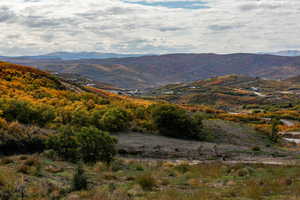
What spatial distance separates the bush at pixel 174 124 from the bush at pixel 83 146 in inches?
563

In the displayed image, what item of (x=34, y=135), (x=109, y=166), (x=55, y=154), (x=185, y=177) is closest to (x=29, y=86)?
(x=34, y=135)

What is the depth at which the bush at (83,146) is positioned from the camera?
1733cm

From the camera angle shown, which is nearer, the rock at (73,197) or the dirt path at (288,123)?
the rock at (73,197)

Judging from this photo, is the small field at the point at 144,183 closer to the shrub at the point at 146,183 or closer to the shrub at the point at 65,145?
the shrub at the point at 146,183

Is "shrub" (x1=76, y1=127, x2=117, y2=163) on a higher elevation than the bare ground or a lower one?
higher

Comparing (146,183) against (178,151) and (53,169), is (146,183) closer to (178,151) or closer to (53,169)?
(53,169)

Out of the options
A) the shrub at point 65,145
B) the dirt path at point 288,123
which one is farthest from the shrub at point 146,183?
the dirt path at point 288,123

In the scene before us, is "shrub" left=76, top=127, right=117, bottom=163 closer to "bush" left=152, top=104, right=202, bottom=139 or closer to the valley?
the valley

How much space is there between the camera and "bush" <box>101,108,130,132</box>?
27812 mm

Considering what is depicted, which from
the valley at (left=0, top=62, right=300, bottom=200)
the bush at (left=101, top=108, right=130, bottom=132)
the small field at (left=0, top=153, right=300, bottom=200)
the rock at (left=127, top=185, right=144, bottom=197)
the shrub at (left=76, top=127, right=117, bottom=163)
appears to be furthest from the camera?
the bush at (left=101, top=108, right=130, bottom=132)

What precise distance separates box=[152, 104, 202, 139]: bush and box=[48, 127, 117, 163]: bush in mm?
14308

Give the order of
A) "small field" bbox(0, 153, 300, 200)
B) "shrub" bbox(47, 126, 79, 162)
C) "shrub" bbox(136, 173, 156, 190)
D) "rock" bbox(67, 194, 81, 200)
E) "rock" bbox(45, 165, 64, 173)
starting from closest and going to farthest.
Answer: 1. "rock" bbox(67, 194, 81, 200)
2. "small field" bbox(0, 153, 300, 200)
3. "shrub" bbox(136, 173, 156, 190)
4. "rock" bbox(45, 165, 64, 173)
5. "shrub" bbox(47, 126, 79, 162)

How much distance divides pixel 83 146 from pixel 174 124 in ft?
52.6

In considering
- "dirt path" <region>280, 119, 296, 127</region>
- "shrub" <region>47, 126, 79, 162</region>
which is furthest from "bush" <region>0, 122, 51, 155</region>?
"dirt path" <region>280, 119, 296, 127</region>
